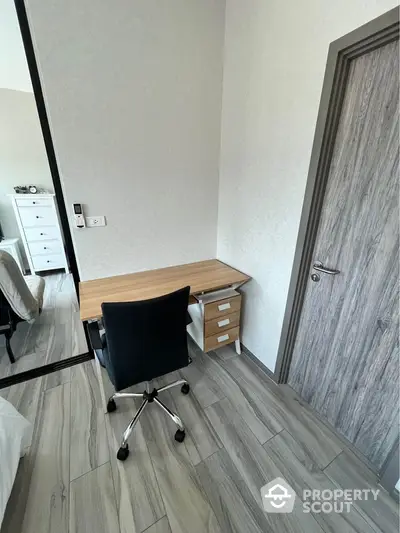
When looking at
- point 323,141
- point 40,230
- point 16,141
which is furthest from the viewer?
point 40,230

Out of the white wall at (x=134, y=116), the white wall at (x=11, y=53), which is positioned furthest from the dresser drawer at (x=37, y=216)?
the white wall at (x=134, y=116)

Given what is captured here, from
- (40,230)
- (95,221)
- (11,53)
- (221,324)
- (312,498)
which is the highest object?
(11,53)

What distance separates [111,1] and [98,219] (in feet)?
4.63

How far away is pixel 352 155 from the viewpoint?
46.2 inches

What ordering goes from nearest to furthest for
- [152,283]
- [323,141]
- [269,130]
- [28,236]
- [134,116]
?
1. [323,141]
2. [269,130]
3. [134,116]
4. [152,283]
5. [28,236]

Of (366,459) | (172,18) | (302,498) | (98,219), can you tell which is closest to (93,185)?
(98,219)

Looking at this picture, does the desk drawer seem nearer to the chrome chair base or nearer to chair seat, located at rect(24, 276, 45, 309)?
the chrome chair base

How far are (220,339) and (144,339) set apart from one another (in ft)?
3.10

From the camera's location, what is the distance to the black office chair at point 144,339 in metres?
1.10

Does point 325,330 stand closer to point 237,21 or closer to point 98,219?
point 98,219

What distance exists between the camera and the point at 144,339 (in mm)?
1195

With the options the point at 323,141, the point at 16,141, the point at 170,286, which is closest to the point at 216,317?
the point at 170,286

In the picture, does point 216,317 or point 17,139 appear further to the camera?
point 17,139

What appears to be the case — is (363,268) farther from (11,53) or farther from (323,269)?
(11,53)
